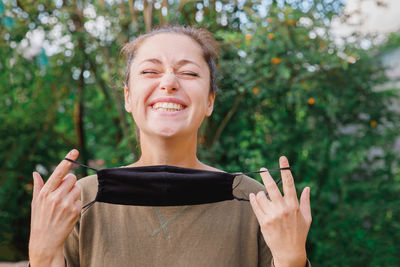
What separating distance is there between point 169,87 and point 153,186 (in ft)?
1.59

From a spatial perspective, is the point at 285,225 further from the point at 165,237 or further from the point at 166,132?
the point at 166,132

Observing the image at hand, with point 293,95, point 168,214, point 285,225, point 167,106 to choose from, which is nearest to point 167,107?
point 167,106

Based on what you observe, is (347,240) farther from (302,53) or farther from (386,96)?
(302,53)

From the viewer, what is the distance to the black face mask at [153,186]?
165 cm

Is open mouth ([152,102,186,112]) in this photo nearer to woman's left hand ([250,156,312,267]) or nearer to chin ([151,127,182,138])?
chin ([151,127,182,138])

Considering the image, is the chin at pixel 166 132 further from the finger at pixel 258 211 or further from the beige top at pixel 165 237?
the finger at pixel 258 211

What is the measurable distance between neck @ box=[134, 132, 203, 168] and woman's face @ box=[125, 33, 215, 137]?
0.15 ft

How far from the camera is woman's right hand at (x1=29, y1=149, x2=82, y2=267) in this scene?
1432mm

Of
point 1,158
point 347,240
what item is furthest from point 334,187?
point 1,158

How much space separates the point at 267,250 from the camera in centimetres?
169

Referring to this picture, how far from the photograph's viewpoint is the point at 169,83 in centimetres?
169

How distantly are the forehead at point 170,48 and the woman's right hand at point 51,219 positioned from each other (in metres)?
0.72

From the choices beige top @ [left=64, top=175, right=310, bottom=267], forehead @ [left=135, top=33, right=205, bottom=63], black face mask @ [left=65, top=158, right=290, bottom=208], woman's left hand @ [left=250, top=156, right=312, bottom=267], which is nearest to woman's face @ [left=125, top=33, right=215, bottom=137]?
forehead @ [left=135, top=33, right=205, bottom=63]

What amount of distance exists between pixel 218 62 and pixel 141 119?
3.04 metres
